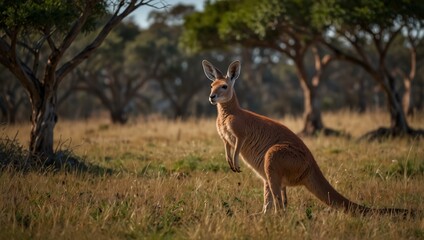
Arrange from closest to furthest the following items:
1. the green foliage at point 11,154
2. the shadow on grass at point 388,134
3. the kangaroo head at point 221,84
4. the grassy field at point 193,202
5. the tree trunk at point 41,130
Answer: the grassy field at point 193,202
the kangaroo head at point 221,84
the green foliage at point 11,154
the tree trunk at point 41,130
the shadow on grass at point 388,134

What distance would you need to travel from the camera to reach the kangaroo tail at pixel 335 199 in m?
5.93

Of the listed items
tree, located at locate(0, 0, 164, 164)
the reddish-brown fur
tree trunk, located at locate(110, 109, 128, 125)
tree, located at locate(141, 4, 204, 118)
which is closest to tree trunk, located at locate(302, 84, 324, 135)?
tree, located at locate(0, 0, 164, 164)

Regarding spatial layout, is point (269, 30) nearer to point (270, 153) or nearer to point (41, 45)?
point (41, 45)

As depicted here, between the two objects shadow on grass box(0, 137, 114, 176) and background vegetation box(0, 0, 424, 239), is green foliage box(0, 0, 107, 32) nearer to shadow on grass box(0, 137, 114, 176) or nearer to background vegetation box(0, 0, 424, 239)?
background vegetation box(0, 0, 424, 239)

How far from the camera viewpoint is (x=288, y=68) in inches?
1737

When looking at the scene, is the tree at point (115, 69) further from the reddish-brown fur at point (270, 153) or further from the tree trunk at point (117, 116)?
the reddish-brown fur at point (270, 153)

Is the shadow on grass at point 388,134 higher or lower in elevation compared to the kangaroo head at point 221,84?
lower

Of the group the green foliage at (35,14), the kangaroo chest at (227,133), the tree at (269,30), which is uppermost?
the tree at (269,30)

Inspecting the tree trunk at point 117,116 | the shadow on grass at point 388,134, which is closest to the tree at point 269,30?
the shadow on grass at point 388,134

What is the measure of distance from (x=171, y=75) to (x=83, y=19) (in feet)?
80.5

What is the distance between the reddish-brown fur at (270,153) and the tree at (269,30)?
8.39 meters

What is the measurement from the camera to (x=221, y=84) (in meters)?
7.08

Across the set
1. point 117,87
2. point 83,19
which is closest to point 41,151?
point 83,19

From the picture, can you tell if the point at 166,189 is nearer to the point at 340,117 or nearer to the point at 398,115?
the point at 398,115
